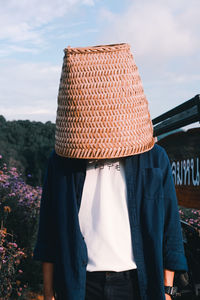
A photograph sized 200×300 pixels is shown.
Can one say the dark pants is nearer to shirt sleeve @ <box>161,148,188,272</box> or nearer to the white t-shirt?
the white t-shirt

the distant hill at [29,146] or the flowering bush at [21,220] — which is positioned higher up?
the distant hill at [29,146]

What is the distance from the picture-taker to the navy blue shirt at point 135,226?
56.5 inches

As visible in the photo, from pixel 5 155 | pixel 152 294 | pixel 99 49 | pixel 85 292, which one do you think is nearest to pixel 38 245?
pixel 85 292

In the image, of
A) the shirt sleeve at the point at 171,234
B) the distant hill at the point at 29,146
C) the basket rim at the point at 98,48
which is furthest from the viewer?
the distant hill at the point at 29,146

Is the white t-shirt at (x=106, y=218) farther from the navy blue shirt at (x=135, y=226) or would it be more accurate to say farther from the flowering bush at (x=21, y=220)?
the flowering bush at (x=21, y=220)

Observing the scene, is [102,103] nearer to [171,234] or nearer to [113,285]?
[171,234]

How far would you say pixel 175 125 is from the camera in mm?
3070

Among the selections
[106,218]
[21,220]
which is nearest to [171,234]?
[106,218]

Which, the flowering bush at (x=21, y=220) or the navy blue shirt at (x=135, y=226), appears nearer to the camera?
the navy blue shirt at (x=135, y=226)

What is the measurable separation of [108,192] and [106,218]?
109mm

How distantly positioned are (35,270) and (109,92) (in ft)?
12.5

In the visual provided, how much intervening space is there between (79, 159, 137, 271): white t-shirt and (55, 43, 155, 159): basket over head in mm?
124

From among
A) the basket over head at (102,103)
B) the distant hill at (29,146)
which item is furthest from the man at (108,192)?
the distant hill at (29,146)

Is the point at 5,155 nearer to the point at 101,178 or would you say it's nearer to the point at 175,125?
the point at 175,125
